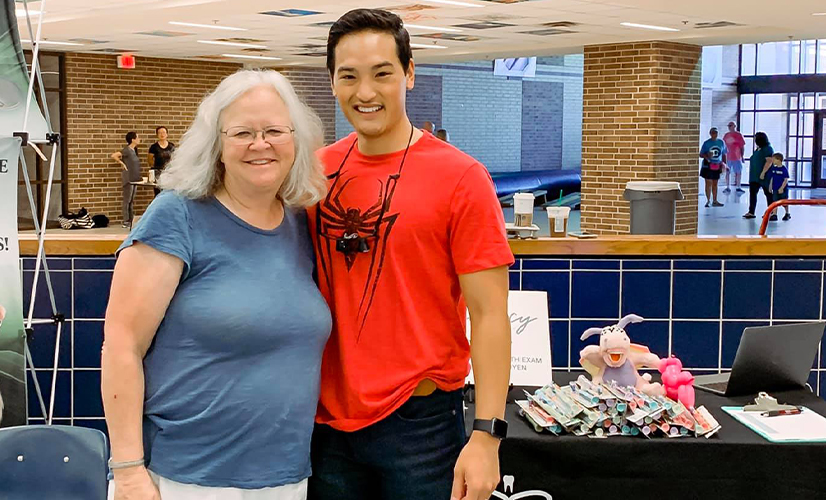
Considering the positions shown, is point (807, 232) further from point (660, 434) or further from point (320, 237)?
point (320, 237)

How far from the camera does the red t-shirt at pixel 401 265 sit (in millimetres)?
1774

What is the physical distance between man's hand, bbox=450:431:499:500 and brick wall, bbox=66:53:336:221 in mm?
13179

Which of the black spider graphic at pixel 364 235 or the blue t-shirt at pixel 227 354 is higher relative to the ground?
the black spider graphic at pixel 364 235

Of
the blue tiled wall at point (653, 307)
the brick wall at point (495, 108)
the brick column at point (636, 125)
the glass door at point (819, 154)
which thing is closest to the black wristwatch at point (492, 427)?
the blue tiled wall at point (653, 307)

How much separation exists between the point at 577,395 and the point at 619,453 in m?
0.20

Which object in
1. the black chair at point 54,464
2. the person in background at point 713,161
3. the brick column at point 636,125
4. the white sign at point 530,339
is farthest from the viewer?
the person in background at point 713,161

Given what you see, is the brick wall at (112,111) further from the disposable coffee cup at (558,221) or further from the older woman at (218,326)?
the older woman at (218,326)

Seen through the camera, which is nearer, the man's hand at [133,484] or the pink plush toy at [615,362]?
the man's hand at [133,484]

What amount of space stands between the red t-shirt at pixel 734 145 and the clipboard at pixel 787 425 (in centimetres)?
2016

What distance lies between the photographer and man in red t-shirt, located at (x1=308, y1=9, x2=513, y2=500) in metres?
1.77

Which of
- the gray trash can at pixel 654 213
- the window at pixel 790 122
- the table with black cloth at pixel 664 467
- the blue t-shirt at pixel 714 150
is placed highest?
the window at pixel 790 122

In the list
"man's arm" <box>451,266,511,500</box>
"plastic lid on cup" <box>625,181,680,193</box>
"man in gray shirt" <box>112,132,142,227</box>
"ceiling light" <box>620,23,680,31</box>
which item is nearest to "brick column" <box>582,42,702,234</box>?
"ceiling light" <box>620,23,680,31</box>

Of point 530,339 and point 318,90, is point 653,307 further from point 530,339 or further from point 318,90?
point 318,90

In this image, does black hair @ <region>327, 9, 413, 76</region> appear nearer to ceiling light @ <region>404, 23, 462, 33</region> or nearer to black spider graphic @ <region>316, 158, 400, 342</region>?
black spider graphic @ <region>316, 158, 400, 342</region>
